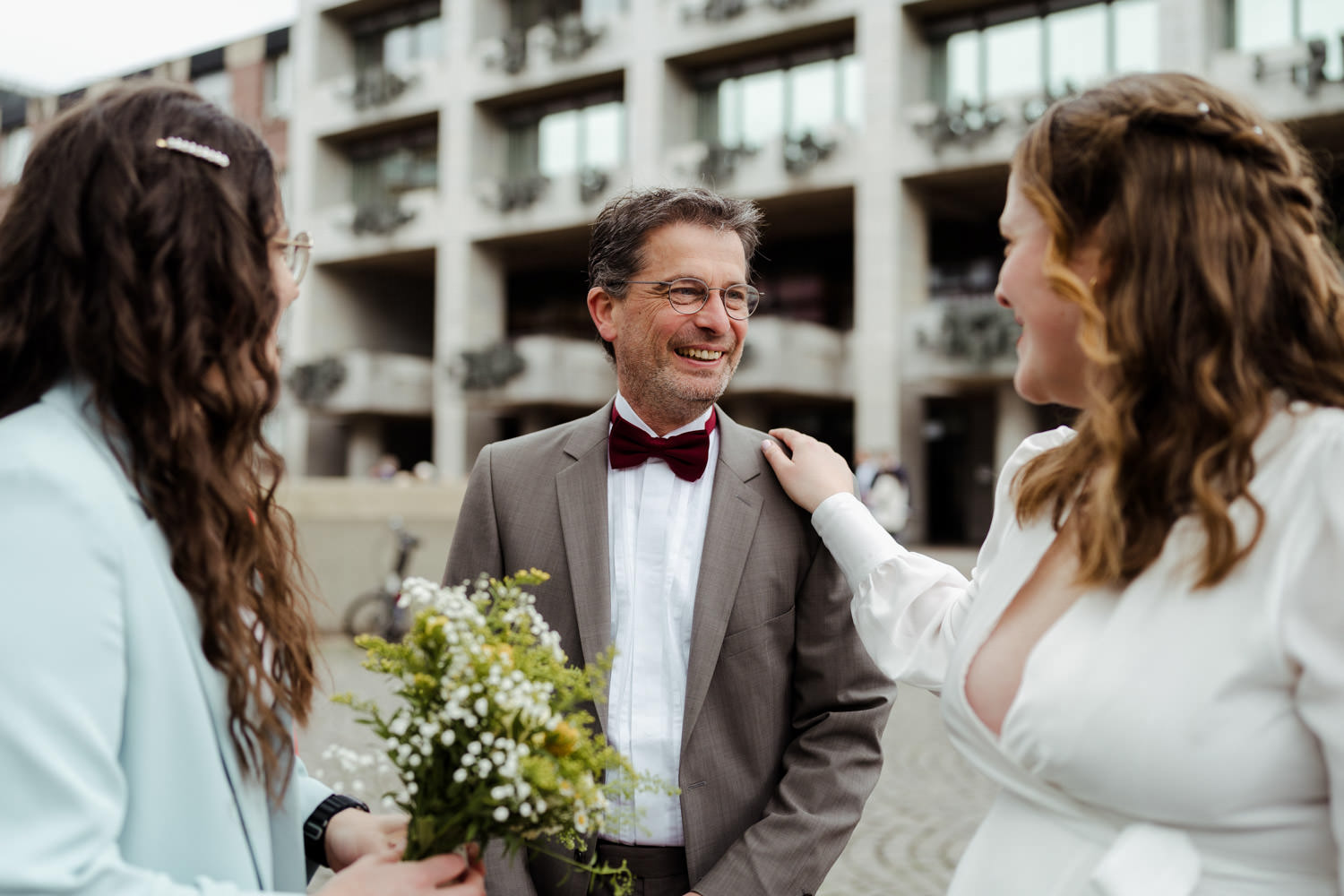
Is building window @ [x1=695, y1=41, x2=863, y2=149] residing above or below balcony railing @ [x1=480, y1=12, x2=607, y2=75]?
below

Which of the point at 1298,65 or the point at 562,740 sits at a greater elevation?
the point at 1298,65

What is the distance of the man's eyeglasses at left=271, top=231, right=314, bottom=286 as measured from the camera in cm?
173

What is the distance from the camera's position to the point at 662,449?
107 inches

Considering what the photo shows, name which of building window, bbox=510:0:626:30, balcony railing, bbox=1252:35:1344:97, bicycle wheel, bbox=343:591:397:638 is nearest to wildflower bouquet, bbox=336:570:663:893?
bicycle wheel, bbox=343:591:397:638

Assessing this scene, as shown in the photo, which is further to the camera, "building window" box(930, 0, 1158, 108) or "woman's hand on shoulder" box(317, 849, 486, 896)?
"building window" box(930, 0, 1158, 108)

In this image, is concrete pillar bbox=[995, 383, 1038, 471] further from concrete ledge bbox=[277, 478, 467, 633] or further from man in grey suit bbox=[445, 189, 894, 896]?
man in grey suit bbox=[445, 189, 894, 896]

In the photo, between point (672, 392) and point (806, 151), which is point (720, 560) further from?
point (806, 151)

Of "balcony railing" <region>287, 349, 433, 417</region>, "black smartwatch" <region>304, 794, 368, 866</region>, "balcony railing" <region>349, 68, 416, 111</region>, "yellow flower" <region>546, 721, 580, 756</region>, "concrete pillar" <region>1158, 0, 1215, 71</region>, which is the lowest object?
"black smartwatch" <region>304, 794, 368, 866</region>

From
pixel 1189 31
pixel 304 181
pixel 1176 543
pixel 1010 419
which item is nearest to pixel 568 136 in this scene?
pixel 304 181

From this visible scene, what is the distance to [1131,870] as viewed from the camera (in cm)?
153

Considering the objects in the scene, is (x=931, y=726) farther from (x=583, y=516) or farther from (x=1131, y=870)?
(x=1131, y=870)

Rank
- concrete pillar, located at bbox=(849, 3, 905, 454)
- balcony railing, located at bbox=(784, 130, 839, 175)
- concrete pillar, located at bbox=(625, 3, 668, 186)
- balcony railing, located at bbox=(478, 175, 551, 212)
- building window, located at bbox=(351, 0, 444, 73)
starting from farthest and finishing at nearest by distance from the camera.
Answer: building window, located at bbox=(351, 0, 444, 73)
balcony railing, located at bbox=(478, 175, 551, 212)
concrete pillar, located at bbox=(625, 3, 668, 186)
balcony railing, located at bbox=(784, 130, 839, 175)
concrete pillar, located at bbox=(849, 3, 905, 454)

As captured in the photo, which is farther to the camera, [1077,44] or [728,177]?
[728,177]

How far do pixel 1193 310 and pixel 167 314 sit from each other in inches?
54.3
